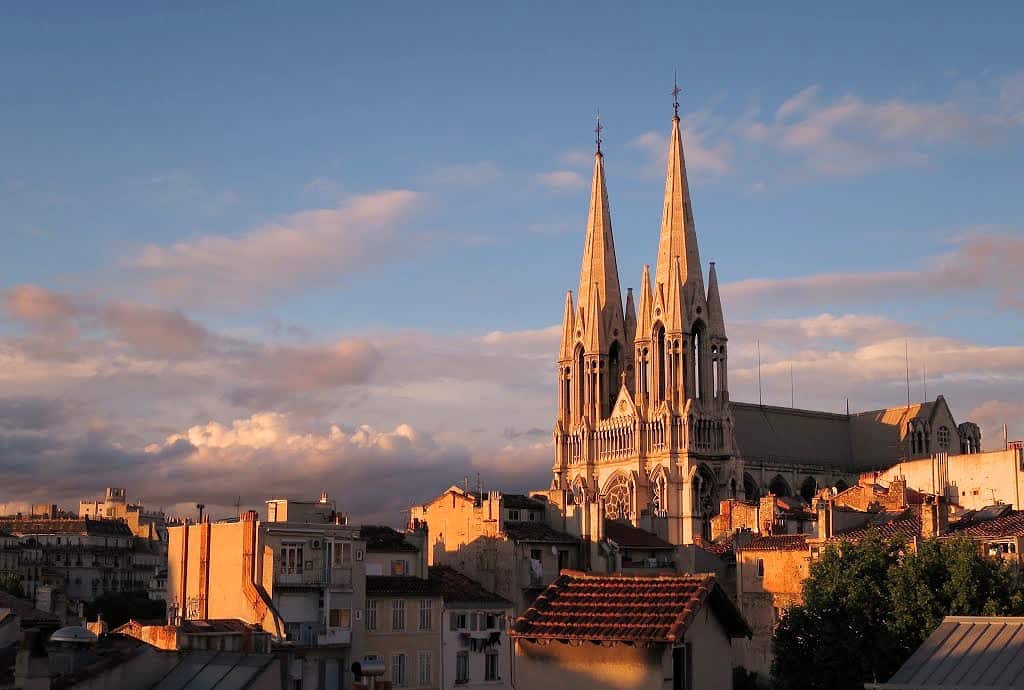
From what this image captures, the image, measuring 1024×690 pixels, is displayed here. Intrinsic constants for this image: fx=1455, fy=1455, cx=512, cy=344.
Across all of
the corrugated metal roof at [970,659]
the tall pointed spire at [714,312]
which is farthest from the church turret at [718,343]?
the corrugated metal roof at [970,659]

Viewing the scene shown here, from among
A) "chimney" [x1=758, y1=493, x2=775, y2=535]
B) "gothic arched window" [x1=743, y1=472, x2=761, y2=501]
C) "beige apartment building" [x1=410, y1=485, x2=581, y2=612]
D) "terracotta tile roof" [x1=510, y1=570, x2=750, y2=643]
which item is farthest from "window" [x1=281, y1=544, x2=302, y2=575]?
"gothic arched window" [x1=743, y1=472, x2=761, y2=501]

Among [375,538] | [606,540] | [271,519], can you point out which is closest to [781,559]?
[606,540]

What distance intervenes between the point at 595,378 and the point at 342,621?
83.6 m

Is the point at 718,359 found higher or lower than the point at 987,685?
higher

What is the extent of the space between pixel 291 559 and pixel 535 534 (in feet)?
60.0

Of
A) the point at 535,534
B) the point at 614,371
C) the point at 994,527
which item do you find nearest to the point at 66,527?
the point at 614,371

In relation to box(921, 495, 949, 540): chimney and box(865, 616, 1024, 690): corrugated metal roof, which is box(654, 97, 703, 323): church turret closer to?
box(921, 495, 949, 540): chimney

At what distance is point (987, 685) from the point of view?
30.8 m

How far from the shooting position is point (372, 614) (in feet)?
191

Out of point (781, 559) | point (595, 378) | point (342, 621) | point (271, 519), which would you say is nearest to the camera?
point (342, 621)

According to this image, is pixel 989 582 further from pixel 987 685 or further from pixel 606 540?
pixel 606 540

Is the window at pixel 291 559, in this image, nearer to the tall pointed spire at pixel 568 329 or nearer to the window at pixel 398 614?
the window at pixel 398 614

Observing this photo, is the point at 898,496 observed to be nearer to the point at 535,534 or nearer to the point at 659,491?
the point at 535,534

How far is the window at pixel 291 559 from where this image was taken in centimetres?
5631
